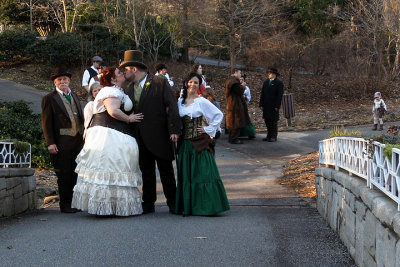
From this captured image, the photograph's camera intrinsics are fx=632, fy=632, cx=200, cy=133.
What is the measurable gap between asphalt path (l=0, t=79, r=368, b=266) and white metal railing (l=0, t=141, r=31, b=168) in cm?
72

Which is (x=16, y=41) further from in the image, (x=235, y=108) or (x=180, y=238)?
(x=180, y=238)

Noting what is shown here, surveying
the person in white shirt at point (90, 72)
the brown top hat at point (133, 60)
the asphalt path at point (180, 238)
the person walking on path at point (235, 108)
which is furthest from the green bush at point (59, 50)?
the brown top hat at point (133, 60)

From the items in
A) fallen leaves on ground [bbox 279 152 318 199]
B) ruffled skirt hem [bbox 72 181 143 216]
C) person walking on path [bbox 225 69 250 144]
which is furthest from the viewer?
person walking on path [bbox 225 69 250 144]

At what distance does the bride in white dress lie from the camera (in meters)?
7.70

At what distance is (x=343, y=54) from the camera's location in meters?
27.6

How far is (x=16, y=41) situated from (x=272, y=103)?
1756 cm

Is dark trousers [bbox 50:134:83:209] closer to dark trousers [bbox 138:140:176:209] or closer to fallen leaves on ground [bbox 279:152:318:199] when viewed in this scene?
dark trousers [bbox 138:140:176:209]

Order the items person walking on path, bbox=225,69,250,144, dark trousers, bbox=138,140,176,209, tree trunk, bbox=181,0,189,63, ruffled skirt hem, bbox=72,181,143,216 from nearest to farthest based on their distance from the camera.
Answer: ruffled skirt hem, bbox=72,181,143,216, dark trousers, bbox=138,140,176,209, person walking on path, bbox=225,69,250,144, tree trunk, bbox=181,0,189,63

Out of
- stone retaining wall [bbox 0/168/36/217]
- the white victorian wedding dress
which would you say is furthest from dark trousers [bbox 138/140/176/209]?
stone retaining wall [bbox 0/168/36/217]

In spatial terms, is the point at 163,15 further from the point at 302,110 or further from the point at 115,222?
the point at 115,222

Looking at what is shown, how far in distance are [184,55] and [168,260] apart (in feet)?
85.1

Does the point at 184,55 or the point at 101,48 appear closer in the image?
the point at 101,48

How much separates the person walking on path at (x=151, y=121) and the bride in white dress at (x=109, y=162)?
0.17 meters

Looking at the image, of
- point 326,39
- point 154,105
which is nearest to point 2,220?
point 154,105
